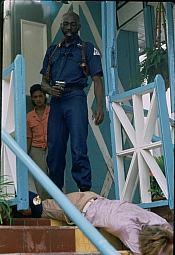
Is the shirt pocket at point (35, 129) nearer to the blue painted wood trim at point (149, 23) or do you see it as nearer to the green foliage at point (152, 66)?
the green foliage at point (152, 66)

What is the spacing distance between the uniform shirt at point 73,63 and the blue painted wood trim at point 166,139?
2.50ft

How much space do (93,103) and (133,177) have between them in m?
1.76

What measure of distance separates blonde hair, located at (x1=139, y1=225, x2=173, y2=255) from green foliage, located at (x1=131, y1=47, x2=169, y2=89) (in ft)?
7.49

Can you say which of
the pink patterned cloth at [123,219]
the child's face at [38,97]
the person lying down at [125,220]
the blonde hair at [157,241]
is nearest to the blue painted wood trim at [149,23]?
the child's face at [38,97]

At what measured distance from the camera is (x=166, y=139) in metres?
3.55

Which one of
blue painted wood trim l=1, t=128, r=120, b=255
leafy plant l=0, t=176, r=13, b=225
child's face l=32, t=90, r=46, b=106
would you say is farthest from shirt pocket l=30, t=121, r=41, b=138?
blue painted wood trim l=1, t=128, r=120, b=255

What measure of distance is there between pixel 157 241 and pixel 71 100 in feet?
5.66

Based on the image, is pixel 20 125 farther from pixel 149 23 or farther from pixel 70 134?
pixel 149 23

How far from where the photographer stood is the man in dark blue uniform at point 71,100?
4055 millimetres

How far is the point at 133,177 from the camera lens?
12.7 feet

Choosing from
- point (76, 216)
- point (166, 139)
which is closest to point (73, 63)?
point (166, 139)

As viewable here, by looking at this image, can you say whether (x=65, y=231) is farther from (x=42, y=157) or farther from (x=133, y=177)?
(x=42, y=157)

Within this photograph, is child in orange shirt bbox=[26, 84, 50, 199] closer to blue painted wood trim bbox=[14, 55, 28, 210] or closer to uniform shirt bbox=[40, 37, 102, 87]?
uniform shirt bbox=[40, 37, 102, 87]

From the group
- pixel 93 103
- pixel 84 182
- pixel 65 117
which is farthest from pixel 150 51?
pixel 84 182
